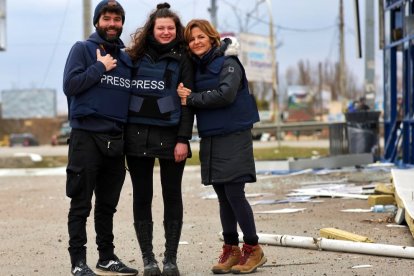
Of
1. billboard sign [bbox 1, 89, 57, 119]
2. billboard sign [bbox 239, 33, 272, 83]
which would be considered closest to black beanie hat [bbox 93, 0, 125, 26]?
billboard sign [bbox 239, 33, 272, 83]

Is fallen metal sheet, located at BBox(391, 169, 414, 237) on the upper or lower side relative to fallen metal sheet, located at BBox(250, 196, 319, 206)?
upper

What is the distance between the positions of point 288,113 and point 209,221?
81632 mm

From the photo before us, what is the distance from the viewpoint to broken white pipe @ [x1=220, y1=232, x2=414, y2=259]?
7.32 m

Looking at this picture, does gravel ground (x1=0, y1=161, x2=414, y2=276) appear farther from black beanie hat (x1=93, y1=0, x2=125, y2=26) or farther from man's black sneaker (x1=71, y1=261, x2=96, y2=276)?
black beanie hat (x1=93, y1=0, x2=125, y2=26)

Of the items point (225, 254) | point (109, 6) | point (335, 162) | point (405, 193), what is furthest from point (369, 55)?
point (109, 6)

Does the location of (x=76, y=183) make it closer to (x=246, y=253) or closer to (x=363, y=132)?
(x=246, y=253)

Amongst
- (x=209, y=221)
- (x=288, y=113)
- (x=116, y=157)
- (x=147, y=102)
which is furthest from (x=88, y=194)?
(x=288, y=113)

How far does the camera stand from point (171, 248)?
271 inches

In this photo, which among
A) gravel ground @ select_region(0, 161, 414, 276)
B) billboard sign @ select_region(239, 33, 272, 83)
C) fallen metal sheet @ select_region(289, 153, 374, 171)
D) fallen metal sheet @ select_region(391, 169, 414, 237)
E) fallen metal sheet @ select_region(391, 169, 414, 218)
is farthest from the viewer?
billboard sign @ select_region(239, 33, 272, 83)

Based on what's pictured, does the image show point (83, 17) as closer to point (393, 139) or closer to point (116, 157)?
point (393, 139)

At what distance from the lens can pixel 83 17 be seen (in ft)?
79.2

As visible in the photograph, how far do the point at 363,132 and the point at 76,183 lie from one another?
14.8 metres

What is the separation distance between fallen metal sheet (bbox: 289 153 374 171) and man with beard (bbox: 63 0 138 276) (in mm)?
12450

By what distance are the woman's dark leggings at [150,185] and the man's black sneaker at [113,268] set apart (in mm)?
365
